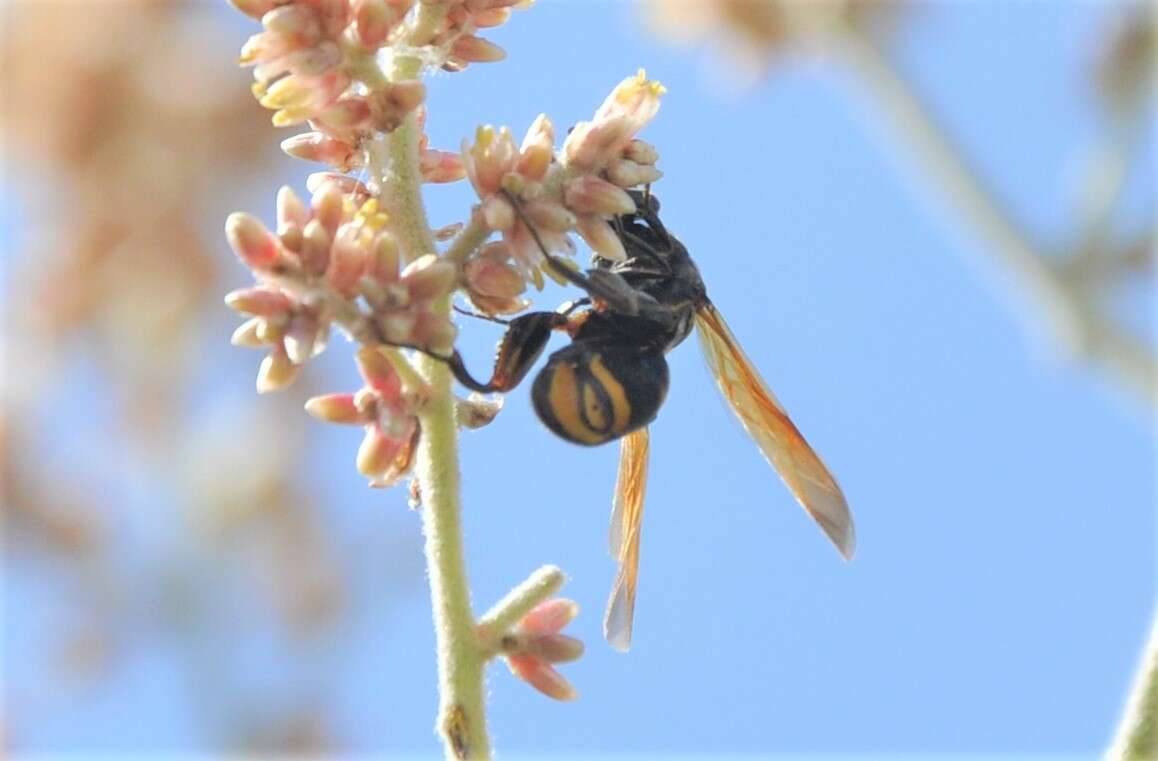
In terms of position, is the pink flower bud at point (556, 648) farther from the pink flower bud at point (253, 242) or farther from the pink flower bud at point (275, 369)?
the pink flower bud at point (253, 242)

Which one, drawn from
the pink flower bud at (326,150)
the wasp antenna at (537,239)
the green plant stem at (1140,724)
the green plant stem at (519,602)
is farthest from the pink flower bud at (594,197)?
the green plant stem at (1140,724)

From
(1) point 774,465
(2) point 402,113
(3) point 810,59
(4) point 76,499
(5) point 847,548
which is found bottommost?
(5) point 847,548

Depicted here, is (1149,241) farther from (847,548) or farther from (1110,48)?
(847,548)

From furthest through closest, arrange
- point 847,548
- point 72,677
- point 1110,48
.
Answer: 1. point 72,677
2. point 1110,48
3. point 847,548

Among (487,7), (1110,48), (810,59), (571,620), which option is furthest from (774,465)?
(810,59)

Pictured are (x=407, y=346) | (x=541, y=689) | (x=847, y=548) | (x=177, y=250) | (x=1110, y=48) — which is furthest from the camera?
(x=177, y=250)

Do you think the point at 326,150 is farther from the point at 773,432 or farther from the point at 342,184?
the point at 773,432

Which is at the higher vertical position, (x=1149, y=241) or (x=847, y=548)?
(x=1149, y=241)
